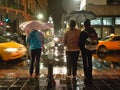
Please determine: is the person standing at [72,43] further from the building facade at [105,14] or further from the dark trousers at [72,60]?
the building facade at [105,14]

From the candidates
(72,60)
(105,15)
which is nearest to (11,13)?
(105,15)

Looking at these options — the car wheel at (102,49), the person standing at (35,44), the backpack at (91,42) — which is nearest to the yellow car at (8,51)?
the person standing at (35,44)

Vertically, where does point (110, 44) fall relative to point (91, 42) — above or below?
below

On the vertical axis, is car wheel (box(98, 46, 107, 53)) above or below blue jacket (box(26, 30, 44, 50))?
below

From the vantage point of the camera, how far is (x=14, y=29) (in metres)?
45.6

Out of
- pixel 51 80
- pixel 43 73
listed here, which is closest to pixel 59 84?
pixel 51 80

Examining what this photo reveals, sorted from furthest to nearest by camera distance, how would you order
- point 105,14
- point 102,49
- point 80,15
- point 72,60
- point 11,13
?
point 11,13
point 105,14
point 102,49
point 80,15
point 72,60

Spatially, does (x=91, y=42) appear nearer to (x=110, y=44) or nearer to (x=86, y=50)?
(x=86, y=50)

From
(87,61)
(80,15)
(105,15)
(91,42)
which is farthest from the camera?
(105,15)

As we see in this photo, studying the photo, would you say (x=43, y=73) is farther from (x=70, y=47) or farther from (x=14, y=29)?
(x=14, y=29)

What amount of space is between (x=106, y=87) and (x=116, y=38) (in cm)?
1386

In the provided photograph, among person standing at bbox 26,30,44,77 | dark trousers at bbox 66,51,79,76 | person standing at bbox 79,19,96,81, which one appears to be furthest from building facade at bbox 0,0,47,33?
person standing at bbox 79,19,96,81

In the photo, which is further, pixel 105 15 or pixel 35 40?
pixel 105 15

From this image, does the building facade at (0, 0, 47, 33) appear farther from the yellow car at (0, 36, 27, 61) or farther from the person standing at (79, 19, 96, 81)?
the person standing at (79, 19, 96, 81)
